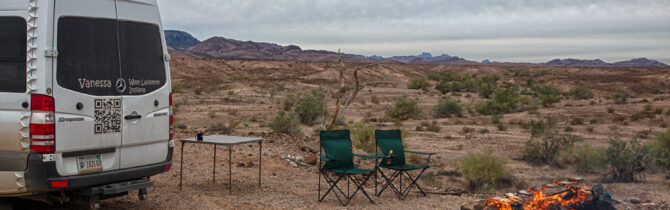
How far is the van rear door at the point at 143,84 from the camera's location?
602 centimetres

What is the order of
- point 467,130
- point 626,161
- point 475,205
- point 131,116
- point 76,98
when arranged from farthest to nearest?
point 467,130 → point 626,161 → point 475,205 → point 131,116 → point 76,98

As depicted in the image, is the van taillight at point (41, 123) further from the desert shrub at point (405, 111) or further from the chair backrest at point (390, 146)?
the desert shrub at point (405, 111)

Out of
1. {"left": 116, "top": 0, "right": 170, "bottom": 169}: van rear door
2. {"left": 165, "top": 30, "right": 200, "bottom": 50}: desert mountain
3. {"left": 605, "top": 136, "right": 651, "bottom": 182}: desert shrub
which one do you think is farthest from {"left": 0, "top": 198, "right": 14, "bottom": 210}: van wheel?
{"left": 165, "top": 30, "right": 200, "bottom": 50}: desert mountain

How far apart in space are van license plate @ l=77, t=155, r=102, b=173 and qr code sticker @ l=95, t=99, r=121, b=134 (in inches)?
10.8

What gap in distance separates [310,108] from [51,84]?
1603 centimetres

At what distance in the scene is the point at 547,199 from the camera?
737 centimetres

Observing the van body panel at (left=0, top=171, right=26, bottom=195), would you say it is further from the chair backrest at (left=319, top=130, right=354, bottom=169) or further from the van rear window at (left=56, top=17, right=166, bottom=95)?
the chair backrest at (left=319, top=130, right=354, bottom=169)

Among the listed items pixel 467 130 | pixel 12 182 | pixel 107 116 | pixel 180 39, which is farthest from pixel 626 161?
pixel 180 39

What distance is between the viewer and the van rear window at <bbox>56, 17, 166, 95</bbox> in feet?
17.9

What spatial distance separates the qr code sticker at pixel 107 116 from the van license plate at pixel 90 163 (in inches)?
10.8

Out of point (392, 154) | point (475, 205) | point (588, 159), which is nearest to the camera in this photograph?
point (475, 205)

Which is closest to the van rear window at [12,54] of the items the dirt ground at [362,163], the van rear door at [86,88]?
the van rear door at [86,88]

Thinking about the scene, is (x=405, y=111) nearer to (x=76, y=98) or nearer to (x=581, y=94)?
(x=581, y=94)

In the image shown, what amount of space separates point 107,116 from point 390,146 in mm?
4227
